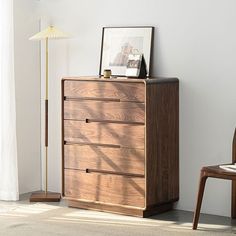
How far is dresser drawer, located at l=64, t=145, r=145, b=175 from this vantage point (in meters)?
5.05

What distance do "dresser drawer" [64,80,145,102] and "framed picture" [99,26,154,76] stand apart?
0.38m

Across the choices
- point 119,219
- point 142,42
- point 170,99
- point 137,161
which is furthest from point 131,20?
point 119,219

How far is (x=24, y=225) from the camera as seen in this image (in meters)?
4.85

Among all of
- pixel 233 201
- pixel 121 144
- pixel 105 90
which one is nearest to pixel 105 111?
pixel 105 90

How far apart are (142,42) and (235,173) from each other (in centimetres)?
142

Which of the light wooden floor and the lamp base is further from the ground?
the lamp base

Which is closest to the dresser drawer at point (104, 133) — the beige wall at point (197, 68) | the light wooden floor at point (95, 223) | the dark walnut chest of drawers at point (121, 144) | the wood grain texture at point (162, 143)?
the dark walnut chest of drawers at point (121, 144)

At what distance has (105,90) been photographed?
16.9 ft

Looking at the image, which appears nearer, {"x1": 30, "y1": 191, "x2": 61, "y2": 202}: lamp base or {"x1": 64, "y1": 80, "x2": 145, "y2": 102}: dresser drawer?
{"x1": 64, "y1": 80, "x2": 145, "y2": 102}: dresser drawer

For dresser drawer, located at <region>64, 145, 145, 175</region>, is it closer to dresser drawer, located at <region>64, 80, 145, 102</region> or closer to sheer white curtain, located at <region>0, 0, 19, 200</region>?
dresser drawer, located at <region>64, 80, 145, 102</region>

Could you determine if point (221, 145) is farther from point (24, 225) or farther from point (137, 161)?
point (24, 225)

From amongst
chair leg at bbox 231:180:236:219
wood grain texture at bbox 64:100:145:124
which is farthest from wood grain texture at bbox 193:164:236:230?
wood grain texture at bbox 64:100:145:124

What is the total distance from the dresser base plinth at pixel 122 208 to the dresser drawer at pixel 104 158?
277 mm

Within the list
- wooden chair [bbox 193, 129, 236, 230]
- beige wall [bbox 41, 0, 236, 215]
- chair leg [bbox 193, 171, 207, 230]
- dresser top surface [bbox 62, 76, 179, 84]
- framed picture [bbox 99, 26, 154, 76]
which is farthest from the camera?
framed picture [bbox 99, 26, 154, 76]
